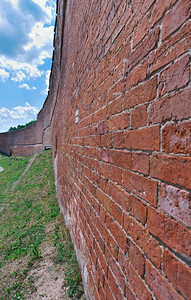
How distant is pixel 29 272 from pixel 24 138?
937 inches

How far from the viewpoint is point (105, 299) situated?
1.45 metres

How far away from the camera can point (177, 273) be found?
27.9 inches

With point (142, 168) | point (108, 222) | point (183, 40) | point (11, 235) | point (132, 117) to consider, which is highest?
point (183, 40)

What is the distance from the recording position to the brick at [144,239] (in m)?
0.84

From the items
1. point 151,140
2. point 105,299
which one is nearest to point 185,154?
point 151,140

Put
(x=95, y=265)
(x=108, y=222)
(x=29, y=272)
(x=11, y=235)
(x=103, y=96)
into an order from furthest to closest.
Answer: (x=11, y=235)
(x=29, y=272)
(x=95, y=265)
(x=103, y=96)
(x=108, y=222)

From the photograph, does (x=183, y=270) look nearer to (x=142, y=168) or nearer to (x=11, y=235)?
(x=142, y=168)

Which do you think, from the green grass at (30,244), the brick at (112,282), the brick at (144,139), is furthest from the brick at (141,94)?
the green grass at (30,244)

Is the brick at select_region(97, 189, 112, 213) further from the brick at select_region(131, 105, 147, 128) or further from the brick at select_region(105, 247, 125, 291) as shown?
the brick at select_region(131, 105, 147, 128)

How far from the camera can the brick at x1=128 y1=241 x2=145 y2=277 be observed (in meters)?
0.95

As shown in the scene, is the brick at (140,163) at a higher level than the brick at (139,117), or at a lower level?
lower

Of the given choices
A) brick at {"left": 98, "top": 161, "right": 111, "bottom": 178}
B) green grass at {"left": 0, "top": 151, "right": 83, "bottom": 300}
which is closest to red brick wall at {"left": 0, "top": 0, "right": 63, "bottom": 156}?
green grass at {"left": 0, "top": 151, "right": 83, "bottom": 300}

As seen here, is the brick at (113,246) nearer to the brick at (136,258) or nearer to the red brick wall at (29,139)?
the brick at (136,258)

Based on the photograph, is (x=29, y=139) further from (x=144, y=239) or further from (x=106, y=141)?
(x=144, y=239)
